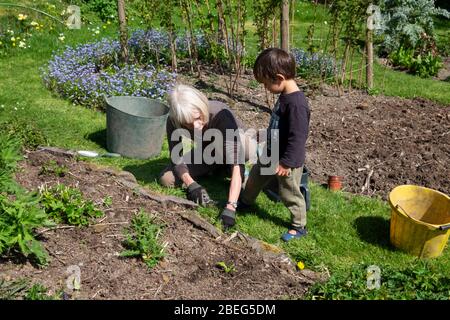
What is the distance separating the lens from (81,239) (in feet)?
12.1

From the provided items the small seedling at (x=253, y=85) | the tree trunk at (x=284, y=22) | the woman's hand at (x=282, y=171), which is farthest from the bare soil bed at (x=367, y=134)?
the woman's hand at (x=282, y=171)

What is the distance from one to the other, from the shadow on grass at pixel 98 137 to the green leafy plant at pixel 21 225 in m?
2.37

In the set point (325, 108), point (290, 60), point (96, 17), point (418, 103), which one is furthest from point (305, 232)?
point (96, 17)

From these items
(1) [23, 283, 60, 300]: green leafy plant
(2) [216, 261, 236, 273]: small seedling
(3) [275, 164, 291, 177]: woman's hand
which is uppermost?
(3) [275, 164, 291, 177]: woman's hand

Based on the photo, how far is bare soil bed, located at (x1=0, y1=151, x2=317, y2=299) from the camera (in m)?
3.29

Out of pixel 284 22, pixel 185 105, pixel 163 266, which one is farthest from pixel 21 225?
pixel 284 22

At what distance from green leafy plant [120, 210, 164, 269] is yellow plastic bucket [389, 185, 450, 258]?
1.75m

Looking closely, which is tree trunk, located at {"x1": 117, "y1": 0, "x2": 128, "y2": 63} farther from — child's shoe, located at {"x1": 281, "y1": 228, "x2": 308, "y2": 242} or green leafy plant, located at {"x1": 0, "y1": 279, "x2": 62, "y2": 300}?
green leafy plant, located at {"x1": 0, "y1": 279, "x2": 62, "y2": 300}

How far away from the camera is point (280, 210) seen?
457 cm

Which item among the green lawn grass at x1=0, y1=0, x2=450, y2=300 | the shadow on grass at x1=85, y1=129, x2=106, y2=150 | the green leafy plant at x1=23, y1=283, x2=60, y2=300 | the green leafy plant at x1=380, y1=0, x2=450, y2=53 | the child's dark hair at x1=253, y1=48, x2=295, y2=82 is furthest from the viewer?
the green leafy plant at x1=380, y1=0, x2=450, y2=53

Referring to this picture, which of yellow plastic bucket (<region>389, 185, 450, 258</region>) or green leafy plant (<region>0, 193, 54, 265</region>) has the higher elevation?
green leafy plant (<region>0, 193, 54, 265</region>)

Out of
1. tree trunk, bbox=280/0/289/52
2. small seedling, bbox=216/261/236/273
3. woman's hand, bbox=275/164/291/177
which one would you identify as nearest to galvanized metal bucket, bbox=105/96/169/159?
woman's hand, bbox=275/164/291/177

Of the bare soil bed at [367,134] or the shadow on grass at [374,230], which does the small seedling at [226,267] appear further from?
the bare soil bed at [367,134]

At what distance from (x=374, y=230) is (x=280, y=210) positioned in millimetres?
784
